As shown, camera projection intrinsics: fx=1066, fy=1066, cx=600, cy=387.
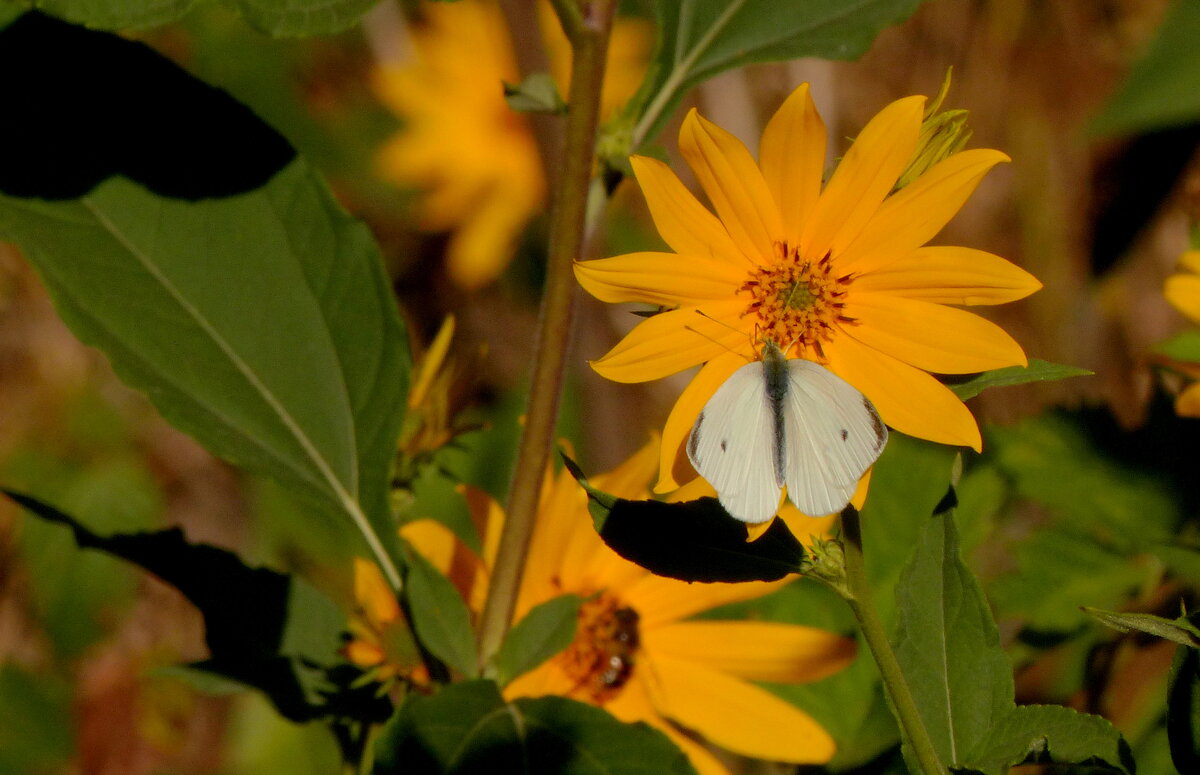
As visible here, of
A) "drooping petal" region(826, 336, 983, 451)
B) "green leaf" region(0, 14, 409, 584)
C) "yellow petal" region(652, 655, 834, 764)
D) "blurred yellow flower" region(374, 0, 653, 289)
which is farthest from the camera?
"blurred yellow flower" region(374, 0, 653, 289)

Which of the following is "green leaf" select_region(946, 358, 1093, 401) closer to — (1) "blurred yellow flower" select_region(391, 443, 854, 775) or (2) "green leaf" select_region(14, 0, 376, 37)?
(1) "blurred yellow flower" select_region(391, 443, 854, 775)

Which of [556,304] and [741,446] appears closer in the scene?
[741,446]

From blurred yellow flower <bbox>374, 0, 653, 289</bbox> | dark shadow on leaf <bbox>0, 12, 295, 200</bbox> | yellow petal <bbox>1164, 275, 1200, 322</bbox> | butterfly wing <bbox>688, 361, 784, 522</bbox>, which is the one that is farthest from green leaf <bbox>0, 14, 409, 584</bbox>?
blurred yellow flower <bbox>374, 0, 653, 289</bbox>

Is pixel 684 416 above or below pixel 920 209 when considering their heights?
below

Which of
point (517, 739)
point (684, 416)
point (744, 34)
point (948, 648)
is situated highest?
point (744, 34)

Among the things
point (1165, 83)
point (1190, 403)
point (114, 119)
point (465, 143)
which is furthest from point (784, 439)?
point (465, 143)

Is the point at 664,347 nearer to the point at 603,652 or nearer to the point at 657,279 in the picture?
the point at 657,279

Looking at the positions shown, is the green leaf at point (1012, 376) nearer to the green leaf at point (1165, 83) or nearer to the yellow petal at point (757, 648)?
the yellow petal at point (757, 648)
